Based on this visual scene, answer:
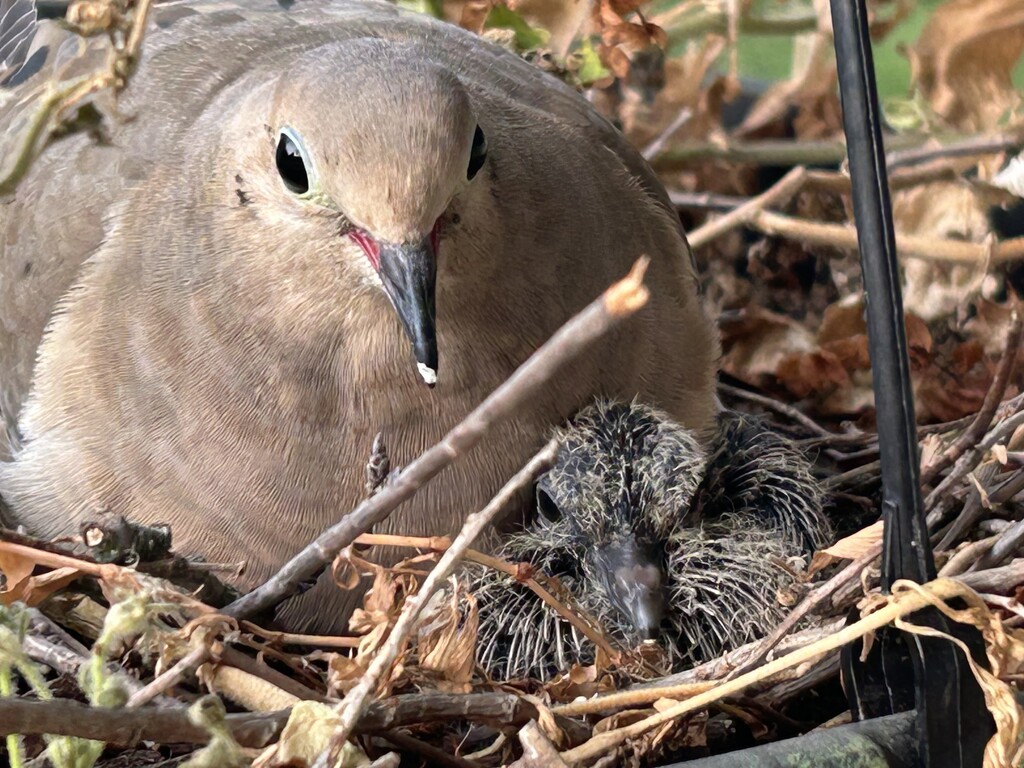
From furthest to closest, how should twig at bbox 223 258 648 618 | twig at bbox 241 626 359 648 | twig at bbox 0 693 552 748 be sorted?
twig at bbox 241 626 359 648 < twig at bbox 0 693 552 748 < twig at bbox 223 258 648 618

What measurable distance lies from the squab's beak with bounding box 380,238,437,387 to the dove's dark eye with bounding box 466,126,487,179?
0.48ft

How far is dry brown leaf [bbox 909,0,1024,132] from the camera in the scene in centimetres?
213

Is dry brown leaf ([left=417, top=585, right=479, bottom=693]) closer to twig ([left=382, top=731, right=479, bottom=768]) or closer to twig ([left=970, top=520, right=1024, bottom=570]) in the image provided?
twig ([left=382, top=731, right=479, bottom=768])

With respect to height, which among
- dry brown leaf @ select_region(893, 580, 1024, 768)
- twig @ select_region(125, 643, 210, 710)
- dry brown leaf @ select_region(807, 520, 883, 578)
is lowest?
twig @ select_region(125, 643, 210, 710)

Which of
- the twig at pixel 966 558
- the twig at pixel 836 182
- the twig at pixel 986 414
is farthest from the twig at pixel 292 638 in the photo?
the twig at pixel 836 182

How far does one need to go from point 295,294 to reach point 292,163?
0.53ft

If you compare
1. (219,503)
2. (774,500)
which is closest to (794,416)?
(774,500)

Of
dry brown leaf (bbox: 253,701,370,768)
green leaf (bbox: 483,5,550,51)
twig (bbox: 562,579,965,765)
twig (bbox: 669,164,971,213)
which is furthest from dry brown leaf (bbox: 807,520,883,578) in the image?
green leaf (bbox: 483,5,550,51)

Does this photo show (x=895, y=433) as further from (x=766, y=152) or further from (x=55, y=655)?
(x=766, y=152)

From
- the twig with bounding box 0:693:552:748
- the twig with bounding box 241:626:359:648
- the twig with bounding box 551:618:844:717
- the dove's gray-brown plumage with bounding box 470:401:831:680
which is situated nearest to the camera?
the twig with bounding box 0:693:552:748

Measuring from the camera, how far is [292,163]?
143 centimetres

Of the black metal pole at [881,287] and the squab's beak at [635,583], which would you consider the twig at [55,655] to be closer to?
the squab's beak at [635,583]

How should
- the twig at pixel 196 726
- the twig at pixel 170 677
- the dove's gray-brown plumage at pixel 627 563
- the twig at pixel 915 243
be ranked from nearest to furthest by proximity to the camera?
the twig at pixel 196 726 → the twig at pixel 170 677 → the dove's gray-brown plumage at pixel 627 563 → the twig at pixel 915 243

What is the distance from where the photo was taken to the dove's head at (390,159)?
4.26 feet
